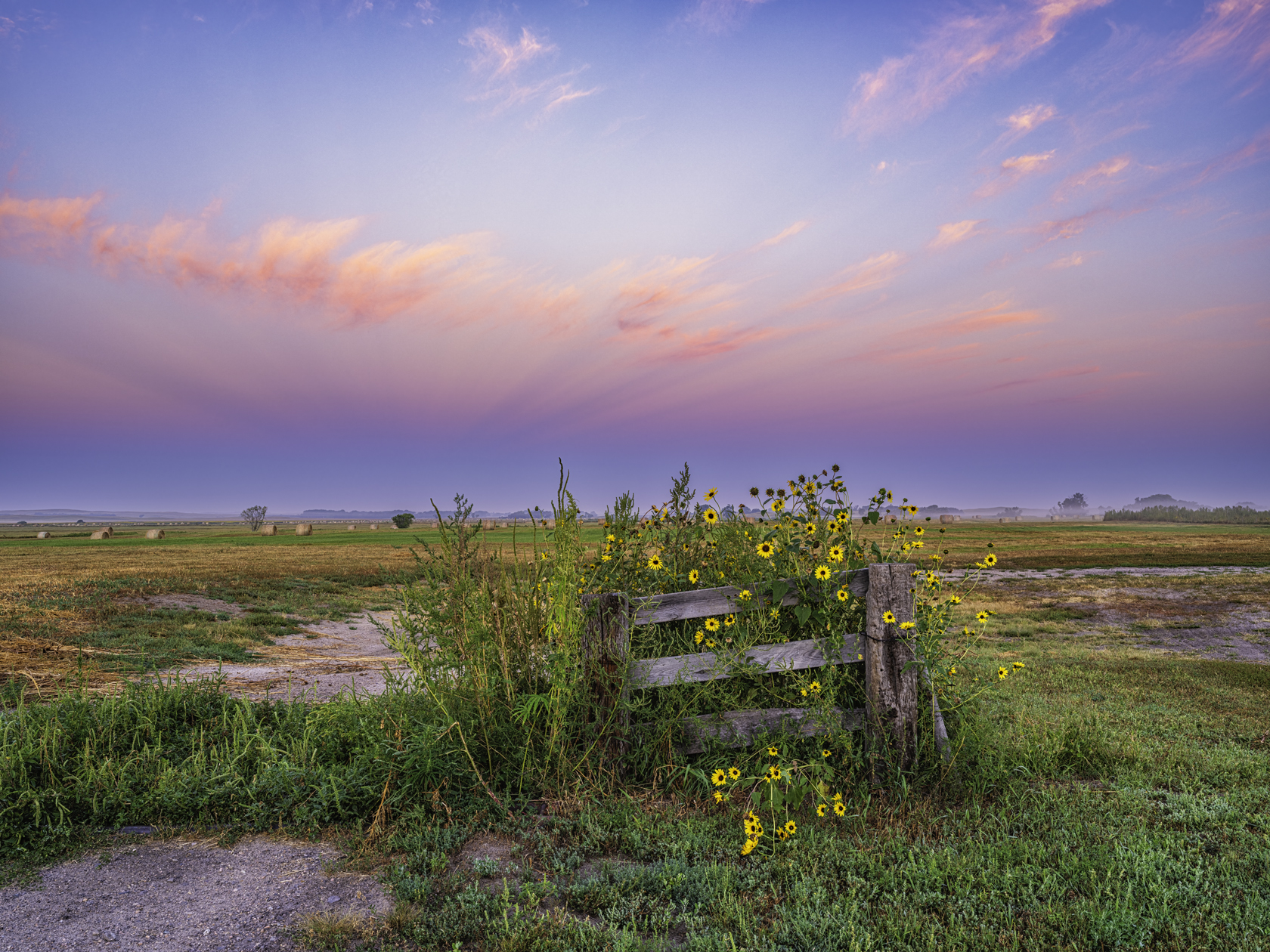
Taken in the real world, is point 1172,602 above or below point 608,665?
below

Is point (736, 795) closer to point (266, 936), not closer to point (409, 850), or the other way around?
point (409, 850)

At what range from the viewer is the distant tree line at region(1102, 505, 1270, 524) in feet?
371

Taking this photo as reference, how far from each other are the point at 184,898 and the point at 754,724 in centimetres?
377

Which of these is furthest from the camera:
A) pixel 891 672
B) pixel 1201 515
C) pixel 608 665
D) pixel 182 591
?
pixel 1201 515

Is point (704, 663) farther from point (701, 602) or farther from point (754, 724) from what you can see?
point (754, 724)

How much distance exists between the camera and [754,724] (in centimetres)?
511

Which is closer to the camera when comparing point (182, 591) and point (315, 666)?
point (315, 666)

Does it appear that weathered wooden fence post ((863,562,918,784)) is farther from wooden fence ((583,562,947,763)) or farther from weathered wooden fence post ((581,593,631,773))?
weathered wooden fence post ((581,593,631,773))

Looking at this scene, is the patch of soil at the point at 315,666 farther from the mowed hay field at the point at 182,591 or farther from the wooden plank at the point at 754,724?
the wooden plank at the point at 754,724

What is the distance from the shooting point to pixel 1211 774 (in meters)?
5.70

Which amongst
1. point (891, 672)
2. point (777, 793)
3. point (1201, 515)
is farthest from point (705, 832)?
point (1201, 515)

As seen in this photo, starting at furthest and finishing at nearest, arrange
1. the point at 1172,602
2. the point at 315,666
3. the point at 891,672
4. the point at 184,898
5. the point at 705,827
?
the point at 1172,602
the point at 315,666
the point at 891,672
the point at 705,827
the point at 184,898

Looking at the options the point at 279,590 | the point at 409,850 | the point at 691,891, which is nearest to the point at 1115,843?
the point at 691,891

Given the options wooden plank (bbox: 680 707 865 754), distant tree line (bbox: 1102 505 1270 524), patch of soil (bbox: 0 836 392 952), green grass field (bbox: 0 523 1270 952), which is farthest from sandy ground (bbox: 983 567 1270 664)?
distant tree line (bbox: 1102 505 1270 524)
